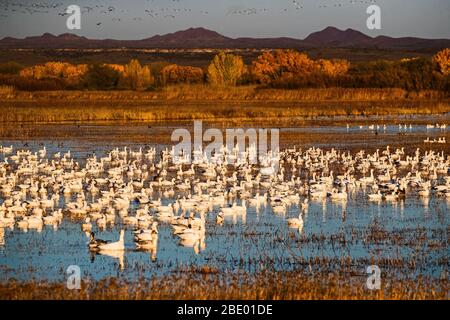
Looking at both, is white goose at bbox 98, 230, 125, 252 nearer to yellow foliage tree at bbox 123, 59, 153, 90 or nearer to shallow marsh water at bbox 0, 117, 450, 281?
shallow marsh water at bbox 0, 117, 450, 281

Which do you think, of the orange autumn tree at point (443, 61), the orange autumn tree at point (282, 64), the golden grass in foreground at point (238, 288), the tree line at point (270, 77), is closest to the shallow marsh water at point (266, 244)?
the golden grass in foreground at point (238, 288)

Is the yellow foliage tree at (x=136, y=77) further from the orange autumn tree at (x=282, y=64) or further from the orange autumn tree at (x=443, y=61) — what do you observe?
the orange autumn tree at (x=443, y=61)

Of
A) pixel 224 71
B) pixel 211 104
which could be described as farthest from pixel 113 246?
pixel 224 71

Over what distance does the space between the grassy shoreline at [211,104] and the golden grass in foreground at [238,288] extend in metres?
33.2

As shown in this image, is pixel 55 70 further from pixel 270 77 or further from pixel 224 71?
pixel 224 71

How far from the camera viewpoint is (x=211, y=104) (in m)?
54.0

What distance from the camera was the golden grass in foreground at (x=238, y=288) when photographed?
38.8 feet

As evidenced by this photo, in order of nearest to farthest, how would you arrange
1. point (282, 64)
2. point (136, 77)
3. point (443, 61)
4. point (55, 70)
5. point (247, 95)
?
point (247, 95) < point (136, 77) < point (443, 61) < point (282, 64) < point (55, 70)

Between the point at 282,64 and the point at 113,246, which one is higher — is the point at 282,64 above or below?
above

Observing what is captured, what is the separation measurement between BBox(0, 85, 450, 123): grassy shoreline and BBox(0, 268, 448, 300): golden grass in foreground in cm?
3320

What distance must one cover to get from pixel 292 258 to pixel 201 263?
4.42 ft

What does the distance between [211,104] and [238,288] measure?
41.8m

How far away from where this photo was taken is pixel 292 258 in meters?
14.9
